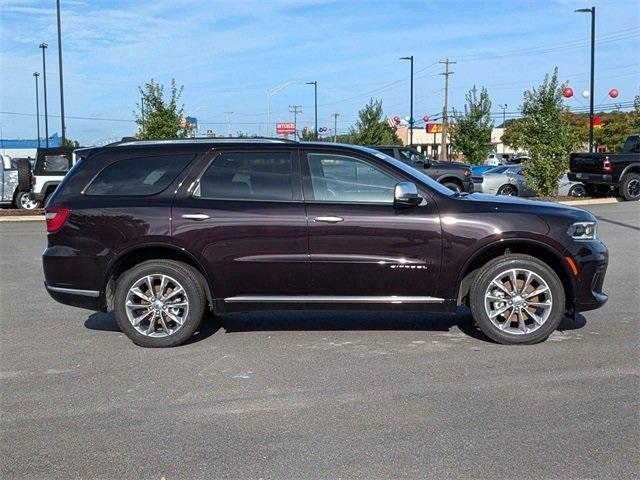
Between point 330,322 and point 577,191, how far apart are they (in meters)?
19.3

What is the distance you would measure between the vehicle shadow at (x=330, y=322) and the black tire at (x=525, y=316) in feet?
1.32

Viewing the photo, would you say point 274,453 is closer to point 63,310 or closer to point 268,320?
point 268,320

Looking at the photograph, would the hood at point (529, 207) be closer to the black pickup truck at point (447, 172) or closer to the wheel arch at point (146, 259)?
the wheel arch at point (146, 259)

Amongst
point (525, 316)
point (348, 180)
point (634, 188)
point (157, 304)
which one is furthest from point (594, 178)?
point (157, 304)

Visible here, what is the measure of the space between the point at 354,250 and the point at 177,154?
1832 mm

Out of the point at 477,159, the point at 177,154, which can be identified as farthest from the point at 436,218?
the point at 477,159

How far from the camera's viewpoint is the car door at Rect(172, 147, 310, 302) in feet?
21.0

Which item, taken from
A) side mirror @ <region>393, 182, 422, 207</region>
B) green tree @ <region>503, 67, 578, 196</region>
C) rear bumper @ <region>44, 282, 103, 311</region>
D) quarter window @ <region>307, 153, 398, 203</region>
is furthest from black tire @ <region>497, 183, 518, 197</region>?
rear bumper @ <region>44, 282, 103, 311</region>

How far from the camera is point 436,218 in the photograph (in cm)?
634

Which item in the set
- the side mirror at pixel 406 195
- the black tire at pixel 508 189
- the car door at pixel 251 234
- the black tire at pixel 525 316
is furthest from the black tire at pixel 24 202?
the black tire at pixel 525 316

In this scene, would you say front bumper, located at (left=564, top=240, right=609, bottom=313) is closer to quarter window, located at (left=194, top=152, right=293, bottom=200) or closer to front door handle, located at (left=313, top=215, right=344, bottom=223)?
front door handle, located at (left=313, top=215, right=344, bottom=223)

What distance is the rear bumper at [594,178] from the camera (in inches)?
853

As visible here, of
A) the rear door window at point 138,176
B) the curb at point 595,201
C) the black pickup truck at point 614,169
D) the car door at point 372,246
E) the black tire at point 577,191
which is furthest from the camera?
the black tire at point 577,191

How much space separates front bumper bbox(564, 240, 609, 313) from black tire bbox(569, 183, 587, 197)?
19.2m
